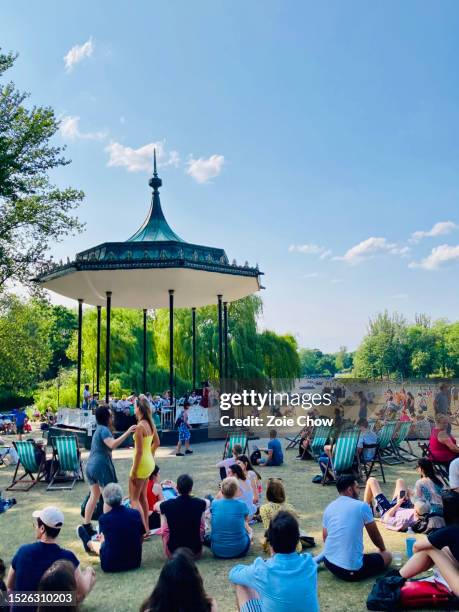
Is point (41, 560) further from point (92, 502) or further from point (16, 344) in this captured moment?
point (16, 344)

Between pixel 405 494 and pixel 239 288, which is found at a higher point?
pixel 239 288

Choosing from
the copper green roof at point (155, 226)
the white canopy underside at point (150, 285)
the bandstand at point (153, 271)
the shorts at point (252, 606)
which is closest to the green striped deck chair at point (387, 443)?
the bandstand at point (153, 271)

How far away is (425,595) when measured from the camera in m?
3.93

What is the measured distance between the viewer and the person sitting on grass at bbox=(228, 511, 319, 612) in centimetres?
322

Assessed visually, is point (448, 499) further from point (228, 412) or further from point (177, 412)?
point (228, 412)

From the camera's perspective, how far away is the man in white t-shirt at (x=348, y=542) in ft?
14.7

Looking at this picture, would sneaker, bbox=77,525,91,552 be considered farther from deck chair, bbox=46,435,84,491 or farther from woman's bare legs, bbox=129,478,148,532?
deck chair, bbox=46,435,84,491

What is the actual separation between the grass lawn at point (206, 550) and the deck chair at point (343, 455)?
0.40 m

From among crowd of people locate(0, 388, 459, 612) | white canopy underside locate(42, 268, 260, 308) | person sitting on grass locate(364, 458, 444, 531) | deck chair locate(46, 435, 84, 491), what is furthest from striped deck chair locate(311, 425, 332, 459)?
white canopy underside locate(42, 268, 260, 308)

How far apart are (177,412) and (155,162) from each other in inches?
375

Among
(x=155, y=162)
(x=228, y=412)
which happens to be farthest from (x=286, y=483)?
(x=155, y=162)

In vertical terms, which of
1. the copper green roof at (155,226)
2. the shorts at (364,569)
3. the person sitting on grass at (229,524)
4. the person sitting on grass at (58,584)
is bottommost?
the shorts at (364,569)

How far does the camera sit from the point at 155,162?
65.0 ft

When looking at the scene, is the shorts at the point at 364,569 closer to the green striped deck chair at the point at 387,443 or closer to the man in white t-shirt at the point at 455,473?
the man in white t-shirt at the point at 455,473
